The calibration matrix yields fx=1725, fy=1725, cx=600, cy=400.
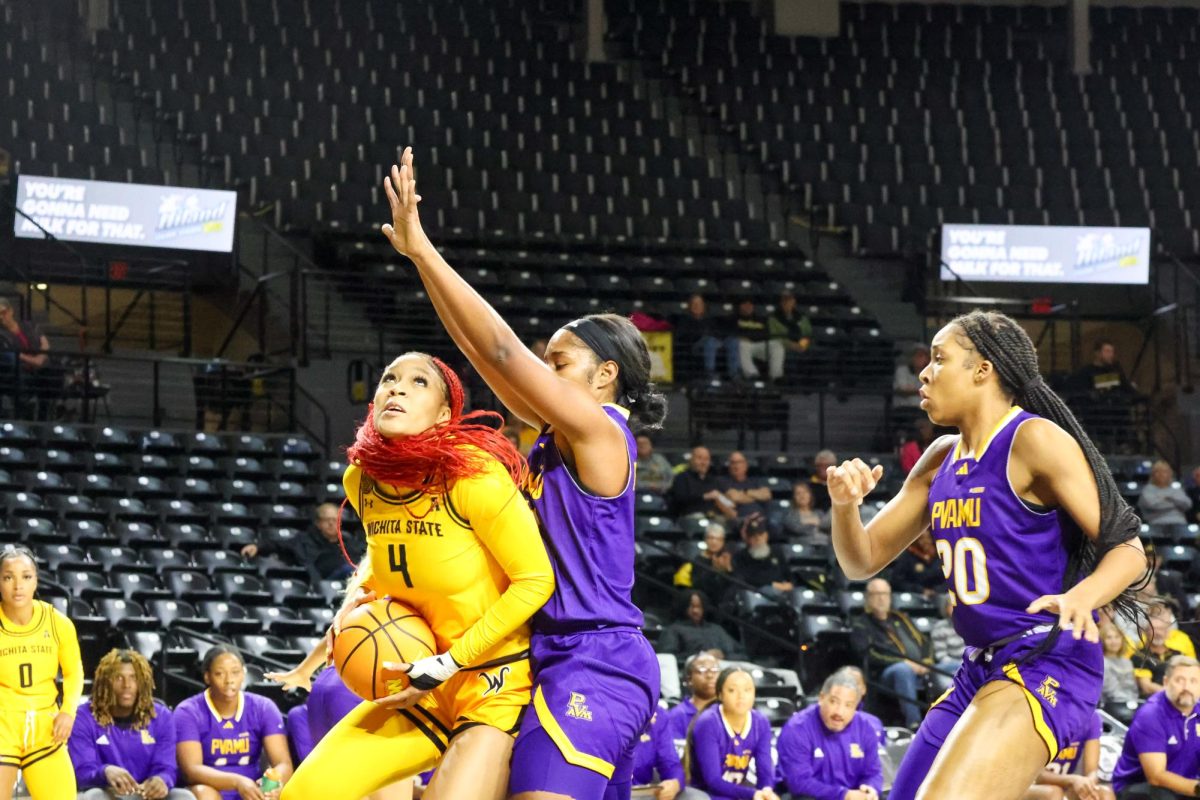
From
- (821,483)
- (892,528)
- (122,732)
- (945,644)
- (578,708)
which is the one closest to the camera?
(578,708)

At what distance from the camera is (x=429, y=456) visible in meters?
4.23

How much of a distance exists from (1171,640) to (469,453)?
8.86 metres

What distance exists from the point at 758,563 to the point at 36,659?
5.95 m

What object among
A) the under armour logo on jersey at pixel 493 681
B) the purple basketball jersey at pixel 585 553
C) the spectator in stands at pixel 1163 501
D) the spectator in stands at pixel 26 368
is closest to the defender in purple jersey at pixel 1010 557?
the purple basketball jersey at pixel 585 553

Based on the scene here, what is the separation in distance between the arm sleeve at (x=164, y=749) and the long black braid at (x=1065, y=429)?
5.56 metres

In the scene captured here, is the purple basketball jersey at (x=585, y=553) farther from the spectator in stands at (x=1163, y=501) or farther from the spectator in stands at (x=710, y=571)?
the spectator in stands at (x=1163, y=501)

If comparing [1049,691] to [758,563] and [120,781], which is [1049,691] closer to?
[120,781]

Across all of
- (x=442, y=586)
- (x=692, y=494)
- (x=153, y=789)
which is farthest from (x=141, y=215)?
(x=442, y=586)

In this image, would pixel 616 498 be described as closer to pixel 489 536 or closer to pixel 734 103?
pixel 489 536

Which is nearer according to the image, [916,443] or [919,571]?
[919,571]

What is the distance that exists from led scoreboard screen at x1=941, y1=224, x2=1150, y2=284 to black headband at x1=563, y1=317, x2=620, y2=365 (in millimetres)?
14877

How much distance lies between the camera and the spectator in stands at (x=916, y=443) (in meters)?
15.3

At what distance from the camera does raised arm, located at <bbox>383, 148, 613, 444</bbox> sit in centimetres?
381

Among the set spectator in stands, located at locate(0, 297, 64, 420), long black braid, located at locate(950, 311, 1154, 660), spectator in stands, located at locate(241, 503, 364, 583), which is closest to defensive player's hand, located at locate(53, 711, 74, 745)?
spectator in stands, located at locate(241, 503, 364, 583)
